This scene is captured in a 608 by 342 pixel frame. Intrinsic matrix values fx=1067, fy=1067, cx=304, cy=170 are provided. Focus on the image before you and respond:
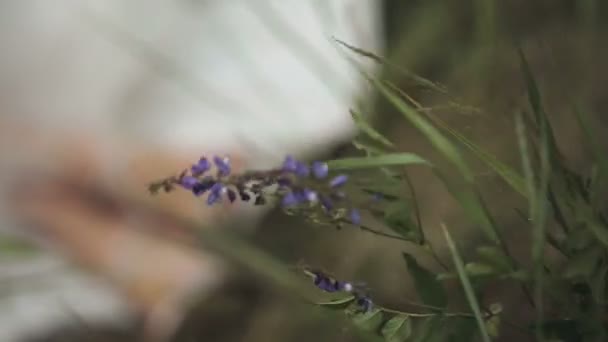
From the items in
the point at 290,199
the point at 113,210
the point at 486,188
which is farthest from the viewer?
the point at 113,210

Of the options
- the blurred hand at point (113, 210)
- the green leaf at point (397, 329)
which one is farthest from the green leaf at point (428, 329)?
the blurred hand at point (113, 210)

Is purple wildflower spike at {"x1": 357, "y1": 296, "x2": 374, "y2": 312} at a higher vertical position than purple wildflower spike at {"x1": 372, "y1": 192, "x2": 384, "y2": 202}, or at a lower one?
lower

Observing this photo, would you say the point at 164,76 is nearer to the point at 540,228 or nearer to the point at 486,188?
the point at 486,188

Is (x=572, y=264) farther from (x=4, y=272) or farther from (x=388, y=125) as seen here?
(x=4, y=272)

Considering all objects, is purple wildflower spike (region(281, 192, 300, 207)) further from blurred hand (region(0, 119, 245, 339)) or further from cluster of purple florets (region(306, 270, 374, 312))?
blurred hand (region(0, 119, 245, 339))

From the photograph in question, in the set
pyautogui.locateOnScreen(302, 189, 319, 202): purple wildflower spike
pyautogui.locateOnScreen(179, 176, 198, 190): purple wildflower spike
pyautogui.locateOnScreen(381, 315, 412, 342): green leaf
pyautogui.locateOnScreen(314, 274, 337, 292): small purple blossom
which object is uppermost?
pyautogui.locateOnScreen(179, 176, 198, 190): purple wildflower spike

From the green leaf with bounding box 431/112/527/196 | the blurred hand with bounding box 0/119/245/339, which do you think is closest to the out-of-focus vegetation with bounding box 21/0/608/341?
the green leaf with bounding box 431/112/527/196

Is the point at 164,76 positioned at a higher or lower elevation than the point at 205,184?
higher

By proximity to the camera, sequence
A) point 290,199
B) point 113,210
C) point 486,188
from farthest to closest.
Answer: point 113,210 → point 486,188 → point 290,199

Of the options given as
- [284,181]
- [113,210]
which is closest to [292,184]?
[284,181]
